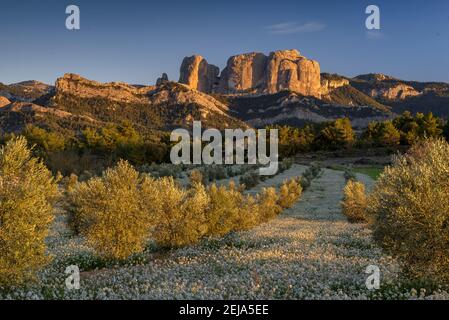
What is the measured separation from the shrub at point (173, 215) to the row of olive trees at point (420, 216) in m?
10.5

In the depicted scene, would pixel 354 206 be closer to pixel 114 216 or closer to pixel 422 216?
pixel 114 216

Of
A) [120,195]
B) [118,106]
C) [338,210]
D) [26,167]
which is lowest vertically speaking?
[338,210]

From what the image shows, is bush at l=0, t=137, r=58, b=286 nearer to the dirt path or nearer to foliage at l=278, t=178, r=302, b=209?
the dirt path

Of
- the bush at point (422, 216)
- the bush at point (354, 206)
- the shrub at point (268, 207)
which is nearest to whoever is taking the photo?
the bush at point (422, 216)

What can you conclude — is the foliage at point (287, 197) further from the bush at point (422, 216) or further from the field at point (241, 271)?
the bush at point (422, 216)

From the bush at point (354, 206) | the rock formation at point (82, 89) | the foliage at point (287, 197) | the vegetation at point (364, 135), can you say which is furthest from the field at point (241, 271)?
the rock formation at point (82, 89)

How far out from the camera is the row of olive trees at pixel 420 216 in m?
11.2

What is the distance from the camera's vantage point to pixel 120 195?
1777 centimetres

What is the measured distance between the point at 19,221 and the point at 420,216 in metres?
10.6

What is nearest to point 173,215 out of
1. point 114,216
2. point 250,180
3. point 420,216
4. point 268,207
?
point 114,216

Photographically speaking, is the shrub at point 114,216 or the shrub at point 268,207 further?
the shrub at point 268,207
